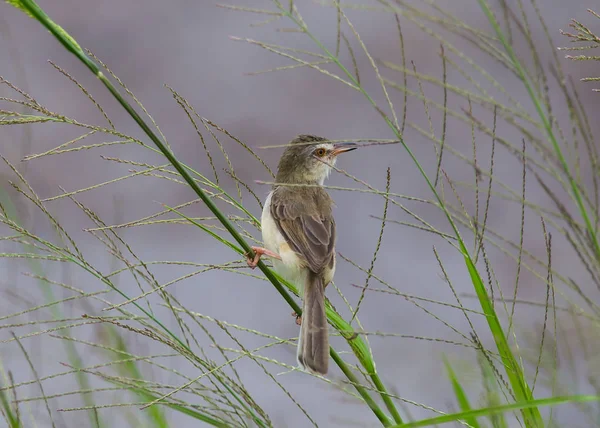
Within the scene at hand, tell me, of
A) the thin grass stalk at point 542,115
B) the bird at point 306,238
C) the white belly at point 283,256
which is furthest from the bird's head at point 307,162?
the thin grass stalk at point 542,115

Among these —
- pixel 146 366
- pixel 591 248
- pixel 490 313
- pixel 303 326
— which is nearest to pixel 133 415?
pixel 146 366

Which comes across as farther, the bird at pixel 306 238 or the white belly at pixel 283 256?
the white belly at pixel 283 256

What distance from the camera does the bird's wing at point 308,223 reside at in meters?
3.59

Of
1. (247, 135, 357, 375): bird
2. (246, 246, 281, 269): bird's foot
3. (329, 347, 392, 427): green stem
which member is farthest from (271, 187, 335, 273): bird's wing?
(329, 347, 392, 427): green stem

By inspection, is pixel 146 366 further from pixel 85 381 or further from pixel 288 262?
pixel 288 262

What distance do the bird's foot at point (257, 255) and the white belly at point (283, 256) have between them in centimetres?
4

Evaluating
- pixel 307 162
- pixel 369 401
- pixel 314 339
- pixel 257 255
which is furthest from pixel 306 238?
pixel 369 401

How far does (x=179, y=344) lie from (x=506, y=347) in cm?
90

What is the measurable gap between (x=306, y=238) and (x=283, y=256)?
0.49 ft

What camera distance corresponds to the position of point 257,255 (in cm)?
300

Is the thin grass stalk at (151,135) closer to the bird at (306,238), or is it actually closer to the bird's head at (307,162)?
the bird at (306,238)

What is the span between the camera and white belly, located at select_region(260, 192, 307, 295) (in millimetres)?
3531

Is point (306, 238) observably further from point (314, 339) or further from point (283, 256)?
point (314, 339)

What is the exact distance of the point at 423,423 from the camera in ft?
5.22
